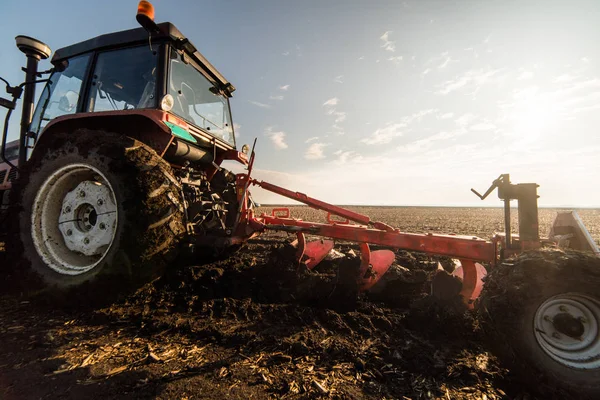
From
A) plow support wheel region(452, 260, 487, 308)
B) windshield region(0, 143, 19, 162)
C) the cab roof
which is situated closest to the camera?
plow support wheel region(452, 260, 487, 308)

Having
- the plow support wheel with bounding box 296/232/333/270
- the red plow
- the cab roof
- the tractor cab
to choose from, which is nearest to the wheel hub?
the tractor cab

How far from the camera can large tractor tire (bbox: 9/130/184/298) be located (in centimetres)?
217

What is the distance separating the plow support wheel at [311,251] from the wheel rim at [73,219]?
2.29m

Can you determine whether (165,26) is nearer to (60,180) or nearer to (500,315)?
(60,180)

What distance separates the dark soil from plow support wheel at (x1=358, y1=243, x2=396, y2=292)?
0.23 metres

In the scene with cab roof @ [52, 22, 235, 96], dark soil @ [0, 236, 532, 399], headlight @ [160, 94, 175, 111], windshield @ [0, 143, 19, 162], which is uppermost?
cab roof @ [52, 22, 235, 96]

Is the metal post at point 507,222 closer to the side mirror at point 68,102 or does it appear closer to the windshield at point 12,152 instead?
the side mirror at point 68,102

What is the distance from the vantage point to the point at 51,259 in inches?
98.5

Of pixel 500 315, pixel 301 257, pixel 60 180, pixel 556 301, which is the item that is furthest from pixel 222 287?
pixel 556 301

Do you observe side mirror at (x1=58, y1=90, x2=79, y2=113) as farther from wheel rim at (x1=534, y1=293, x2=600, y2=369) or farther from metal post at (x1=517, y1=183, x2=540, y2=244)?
wheel rim at (x1=534, y1=293, x2=600, y2=369)

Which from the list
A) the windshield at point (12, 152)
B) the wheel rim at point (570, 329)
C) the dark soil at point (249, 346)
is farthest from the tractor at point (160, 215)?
the windshield at point (12, 152)

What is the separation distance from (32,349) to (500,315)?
323 cm

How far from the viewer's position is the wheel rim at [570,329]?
1602 mm

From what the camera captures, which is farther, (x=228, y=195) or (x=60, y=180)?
(x=228, y=195)
